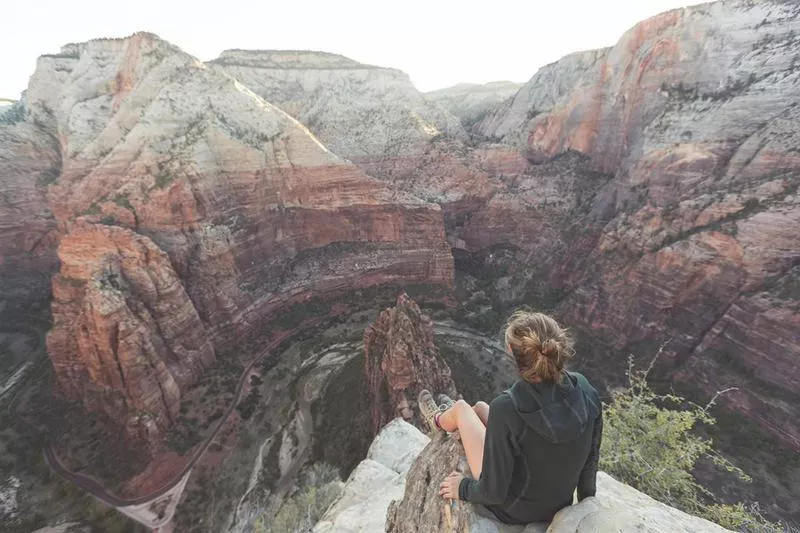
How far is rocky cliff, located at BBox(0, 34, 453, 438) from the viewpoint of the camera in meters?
29.3

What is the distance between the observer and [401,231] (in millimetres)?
49438

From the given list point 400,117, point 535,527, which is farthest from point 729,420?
point 400,117

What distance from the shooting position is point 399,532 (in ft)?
26.4

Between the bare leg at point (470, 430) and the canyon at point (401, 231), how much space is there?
59.5ft

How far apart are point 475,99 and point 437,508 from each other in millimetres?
120000

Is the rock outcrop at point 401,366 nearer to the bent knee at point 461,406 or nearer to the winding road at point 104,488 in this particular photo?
the winding road at point 104,488

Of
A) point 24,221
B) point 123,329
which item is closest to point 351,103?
point 24,221

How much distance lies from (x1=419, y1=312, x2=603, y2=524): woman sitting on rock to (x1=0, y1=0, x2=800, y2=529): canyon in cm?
2061

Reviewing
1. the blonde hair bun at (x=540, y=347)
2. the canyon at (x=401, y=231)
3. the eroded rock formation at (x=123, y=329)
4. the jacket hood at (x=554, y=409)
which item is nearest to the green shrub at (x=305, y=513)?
the canyon at (x=401, y=231)

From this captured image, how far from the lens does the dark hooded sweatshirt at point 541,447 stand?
4105 mm

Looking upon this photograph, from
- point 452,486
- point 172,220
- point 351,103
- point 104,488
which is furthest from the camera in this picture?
point 351,103

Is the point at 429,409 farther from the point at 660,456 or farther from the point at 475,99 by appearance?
the point at 475,99

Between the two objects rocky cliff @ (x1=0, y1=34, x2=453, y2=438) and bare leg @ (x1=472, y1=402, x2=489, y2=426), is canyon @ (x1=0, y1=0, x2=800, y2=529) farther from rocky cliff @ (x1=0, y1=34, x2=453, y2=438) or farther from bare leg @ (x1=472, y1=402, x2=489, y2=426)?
bare leg @ (x1=472, y1=402, x2=489, y2=426)

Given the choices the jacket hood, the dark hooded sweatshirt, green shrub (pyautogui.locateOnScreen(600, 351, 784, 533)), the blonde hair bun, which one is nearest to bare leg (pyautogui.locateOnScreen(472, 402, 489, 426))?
the dark hooded sweatshirt
